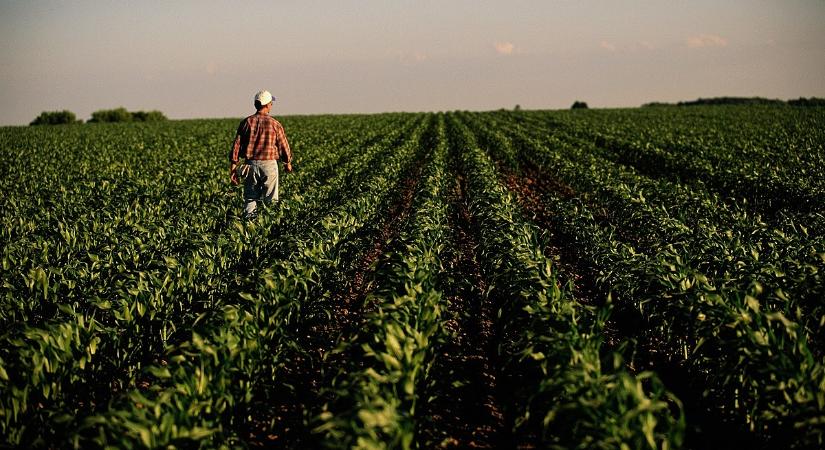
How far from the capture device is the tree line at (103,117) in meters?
75.5

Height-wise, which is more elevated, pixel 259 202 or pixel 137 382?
pixel 259 202

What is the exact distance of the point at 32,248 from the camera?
7.05 metres

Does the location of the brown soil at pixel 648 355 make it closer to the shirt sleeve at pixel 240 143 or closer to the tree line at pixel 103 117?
the shirt sleeve at pixel 240 143

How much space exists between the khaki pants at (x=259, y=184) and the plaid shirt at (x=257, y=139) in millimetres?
146

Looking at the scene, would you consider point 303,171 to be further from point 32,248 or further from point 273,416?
point 273,416

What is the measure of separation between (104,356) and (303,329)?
5.99 ft

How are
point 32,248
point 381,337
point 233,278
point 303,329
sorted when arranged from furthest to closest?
point 32,248 < point 233,278 < point 303,329 < point 381,337

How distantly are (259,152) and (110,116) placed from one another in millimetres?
82165

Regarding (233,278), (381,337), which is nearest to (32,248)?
(233,278)

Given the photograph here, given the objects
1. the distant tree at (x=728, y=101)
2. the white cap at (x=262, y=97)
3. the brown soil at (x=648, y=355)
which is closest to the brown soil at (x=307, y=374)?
the brown soil at (x=648, y=355)

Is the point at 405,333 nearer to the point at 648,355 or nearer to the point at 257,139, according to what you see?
the point at 648,355

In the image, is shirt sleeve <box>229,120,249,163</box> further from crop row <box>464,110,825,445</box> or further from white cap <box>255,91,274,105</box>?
crop row <box>464,110,825,445</box>

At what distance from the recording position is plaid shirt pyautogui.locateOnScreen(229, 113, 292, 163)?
920 centimetres

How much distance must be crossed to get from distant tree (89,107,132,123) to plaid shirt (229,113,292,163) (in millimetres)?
80353
